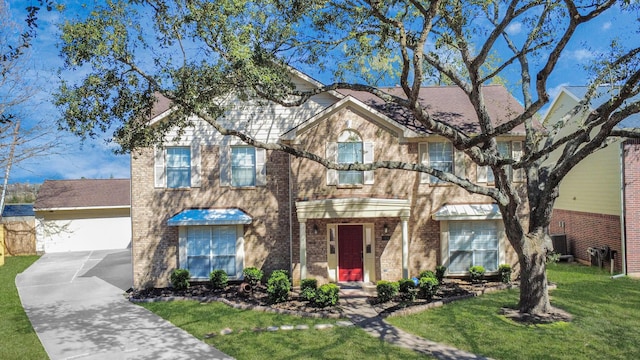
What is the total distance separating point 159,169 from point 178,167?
2.19 ft

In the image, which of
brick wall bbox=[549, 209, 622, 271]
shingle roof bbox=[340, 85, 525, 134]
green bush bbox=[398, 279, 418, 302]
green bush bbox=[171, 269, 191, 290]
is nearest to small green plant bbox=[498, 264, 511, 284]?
green bush bbox=[398, 279, 418, 302]

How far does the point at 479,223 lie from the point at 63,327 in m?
13.6

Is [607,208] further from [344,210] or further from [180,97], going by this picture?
[180,97]

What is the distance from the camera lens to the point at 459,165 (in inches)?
618

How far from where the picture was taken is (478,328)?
1018 centimetres

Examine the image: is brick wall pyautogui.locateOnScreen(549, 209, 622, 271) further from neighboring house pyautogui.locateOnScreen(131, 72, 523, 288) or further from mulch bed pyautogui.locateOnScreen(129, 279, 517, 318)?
mulch bed pyautogui.locateOnScreen(129, 279, 517, 318)

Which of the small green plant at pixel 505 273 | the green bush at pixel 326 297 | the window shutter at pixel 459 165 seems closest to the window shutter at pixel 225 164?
the green bush at pixel 326 297

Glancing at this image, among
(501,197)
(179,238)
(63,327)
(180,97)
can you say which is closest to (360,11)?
(180,97)

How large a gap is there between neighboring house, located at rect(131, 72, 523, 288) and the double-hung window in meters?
0.04

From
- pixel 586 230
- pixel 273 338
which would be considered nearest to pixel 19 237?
pixel 273 338

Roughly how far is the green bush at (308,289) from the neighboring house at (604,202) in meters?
9.69

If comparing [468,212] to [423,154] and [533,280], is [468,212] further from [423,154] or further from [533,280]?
[533,280]

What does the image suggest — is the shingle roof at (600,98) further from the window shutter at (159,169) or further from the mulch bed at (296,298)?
the window shutter at (159,169)

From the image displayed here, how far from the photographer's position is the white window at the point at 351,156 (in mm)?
15070
